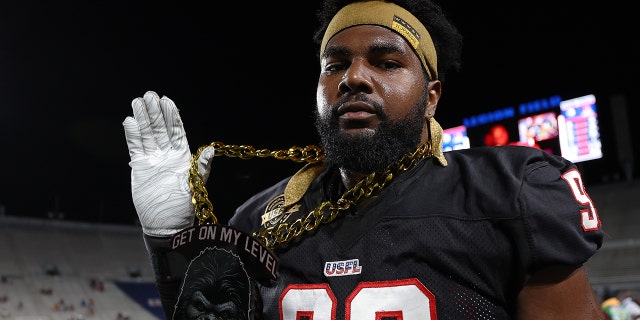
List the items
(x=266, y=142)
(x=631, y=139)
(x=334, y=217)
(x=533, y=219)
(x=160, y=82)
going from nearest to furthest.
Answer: (x=533, y=219), (x=334, y=217), (x=631, y=139), (x=160, y=82), (x=266, y=142)

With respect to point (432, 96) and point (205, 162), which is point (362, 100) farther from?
point (205, 162)

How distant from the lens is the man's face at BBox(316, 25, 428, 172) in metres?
1.35

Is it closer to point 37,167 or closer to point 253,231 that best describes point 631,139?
point 253,231

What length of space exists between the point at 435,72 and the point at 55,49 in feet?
45.2

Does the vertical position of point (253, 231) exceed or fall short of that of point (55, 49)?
it falls short

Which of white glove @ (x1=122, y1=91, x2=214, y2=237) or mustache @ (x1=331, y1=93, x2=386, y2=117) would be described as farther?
white glove @ (x1=122, y1=91, x2=214, y2=237)

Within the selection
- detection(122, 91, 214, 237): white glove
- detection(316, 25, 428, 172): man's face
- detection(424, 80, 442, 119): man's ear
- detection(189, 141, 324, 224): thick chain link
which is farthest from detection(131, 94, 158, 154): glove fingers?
detection(424, 80, 442, 119): man's ear

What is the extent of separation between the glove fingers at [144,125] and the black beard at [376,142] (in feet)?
1.55

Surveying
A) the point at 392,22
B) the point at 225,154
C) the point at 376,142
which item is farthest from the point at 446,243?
the point at 225,154

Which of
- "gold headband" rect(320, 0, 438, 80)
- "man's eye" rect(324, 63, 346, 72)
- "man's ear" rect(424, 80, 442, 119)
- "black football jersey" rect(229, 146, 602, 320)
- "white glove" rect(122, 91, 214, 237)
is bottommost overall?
"black football jersey" rect(229, 146, 602, 320)

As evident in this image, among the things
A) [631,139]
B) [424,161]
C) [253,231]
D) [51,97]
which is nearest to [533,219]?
[424,161]

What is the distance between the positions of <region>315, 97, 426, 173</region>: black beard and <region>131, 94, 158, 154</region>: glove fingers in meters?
0.47

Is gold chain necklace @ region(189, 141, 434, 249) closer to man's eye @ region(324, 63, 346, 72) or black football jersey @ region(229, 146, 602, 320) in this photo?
black football jersey @ region(229, 146, 602, 320)

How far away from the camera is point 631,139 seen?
1275 cm
